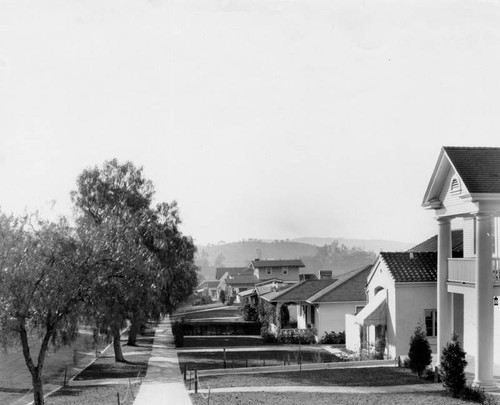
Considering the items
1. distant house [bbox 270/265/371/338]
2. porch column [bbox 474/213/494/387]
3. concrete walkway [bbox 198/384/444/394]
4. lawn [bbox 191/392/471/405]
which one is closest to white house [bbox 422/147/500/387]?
porch column [bbox 474/213/494/387]

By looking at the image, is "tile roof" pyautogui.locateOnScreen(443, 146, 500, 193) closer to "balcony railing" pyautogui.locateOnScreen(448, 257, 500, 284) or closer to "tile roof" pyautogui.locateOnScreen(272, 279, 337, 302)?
"balcony railing" pyautogui.locateOnScreen(448, 257, 500, 284)

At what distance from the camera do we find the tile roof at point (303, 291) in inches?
1911

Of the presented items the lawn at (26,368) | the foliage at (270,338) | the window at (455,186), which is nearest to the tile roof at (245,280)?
the foliage at (270,338)

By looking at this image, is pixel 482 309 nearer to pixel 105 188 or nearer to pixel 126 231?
pixel 126 231

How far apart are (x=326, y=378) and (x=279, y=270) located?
3073 inches

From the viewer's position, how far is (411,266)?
32.0 metres

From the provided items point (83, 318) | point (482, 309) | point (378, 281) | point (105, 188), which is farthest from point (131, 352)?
point (482, 309)

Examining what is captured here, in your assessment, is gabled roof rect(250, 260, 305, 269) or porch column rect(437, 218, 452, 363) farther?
gabled roof rect(250, 260, 305, 269)

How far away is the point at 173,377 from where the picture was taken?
1122 inches

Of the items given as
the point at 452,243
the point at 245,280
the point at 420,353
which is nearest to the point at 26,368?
the point at 420,353

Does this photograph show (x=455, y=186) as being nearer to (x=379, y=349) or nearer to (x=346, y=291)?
(x=379, y=349)

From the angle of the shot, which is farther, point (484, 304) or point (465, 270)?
point (465, 270)

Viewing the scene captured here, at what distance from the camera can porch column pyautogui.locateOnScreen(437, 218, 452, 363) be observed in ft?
81.5

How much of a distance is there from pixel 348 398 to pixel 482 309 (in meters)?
5.23
